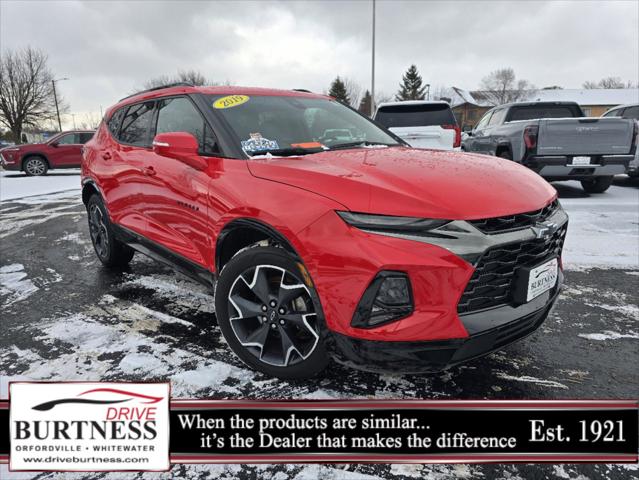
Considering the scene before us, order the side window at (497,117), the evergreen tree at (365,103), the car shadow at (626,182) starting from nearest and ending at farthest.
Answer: the side window at (497,117) < the car shadow at (626,182) < the evergreen tree at (365,103)

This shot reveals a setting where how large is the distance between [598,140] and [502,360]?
6369mm

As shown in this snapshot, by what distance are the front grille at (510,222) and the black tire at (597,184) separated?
25.5 ft

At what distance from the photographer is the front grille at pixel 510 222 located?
1.81 meters

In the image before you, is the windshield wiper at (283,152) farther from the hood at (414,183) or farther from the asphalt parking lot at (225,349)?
the asphalt parking lot at (225,349)

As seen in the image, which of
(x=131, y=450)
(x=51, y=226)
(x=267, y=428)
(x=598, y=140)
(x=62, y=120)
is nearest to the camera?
(x=131, y=450)

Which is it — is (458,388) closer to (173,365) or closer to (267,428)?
(267,428)

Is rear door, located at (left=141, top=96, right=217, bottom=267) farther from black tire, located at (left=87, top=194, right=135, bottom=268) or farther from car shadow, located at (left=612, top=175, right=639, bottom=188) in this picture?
car shadow, located at (left=612, top=175, right=639, bottom=188)

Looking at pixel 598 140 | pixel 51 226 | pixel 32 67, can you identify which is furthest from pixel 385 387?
pixel 32 67

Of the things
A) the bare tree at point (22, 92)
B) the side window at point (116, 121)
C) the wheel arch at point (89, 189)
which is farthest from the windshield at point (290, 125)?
the bare tree at point (22, 92)

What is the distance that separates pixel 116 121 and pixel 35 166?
1448 cm

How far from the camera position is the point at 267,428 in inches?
72.6

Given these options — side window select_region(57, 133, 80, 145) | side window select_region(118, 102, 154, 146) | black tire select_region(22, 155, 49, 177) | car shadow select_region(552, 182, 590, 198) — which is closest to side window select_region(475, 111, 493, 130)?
car shadow select_region(552, 182, 590, 198)

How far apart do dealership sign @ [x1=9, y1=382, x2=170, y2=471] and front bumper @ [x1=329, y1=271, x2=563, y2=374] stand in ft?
2.72

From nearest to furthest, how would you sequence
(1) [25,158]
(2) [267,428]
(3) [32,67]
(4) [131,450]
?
(4) [131,450] < (2) [267,428] < (1) [25,158] < (3) [32,67]
